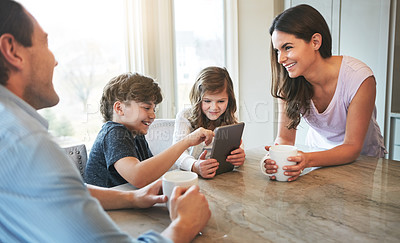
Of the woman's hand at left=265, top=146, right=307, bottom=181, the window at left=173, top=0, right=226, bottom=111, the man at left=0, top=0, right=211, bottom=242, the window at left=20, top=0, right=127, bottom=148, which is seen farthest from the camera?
the window at left=173, top=0, right=226, bottom=111

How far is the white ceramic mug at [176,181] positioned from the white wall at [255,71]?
2.57 m

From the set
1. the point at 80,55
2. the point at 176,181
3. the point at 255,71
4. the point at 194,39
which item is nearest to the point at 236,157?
the point at 176,181

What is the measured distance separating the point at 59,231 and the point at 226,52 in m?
3.10

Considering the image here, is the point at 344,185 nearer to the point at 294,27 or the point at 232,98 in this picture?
the point at 294,27

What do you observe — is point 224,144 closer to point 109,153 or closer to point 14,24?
point 109,153

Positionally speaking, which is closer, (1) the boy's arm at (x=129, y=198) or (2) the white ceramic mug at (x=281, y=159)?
(1) the boy's arm at (x=129, y=198)

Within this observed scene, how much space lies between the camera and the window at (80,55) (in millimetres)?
2252

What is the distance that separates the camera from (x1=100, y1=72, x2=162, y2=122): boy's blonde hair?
1482 mm

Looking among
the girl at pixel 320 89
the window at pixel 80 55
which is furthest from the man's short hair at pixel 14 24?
the window at pixel 80 55

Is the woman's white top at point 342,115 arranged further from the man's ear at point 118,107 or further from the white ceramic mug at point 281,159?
the man's ear at point 118,107

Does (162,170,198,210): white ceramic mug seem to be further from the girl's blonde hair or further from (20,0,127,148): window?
(20,0,127,148): window

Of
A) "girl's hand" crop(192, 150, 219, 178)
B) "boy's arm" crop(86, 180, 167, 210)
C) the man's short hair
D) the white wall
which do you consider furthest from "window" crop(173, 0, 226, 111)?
the man's short hair

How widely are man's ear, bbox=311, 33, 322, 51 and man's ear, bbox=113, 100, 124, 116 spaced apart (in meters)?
0.93

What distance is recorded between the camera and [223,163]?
1302 millimetres
